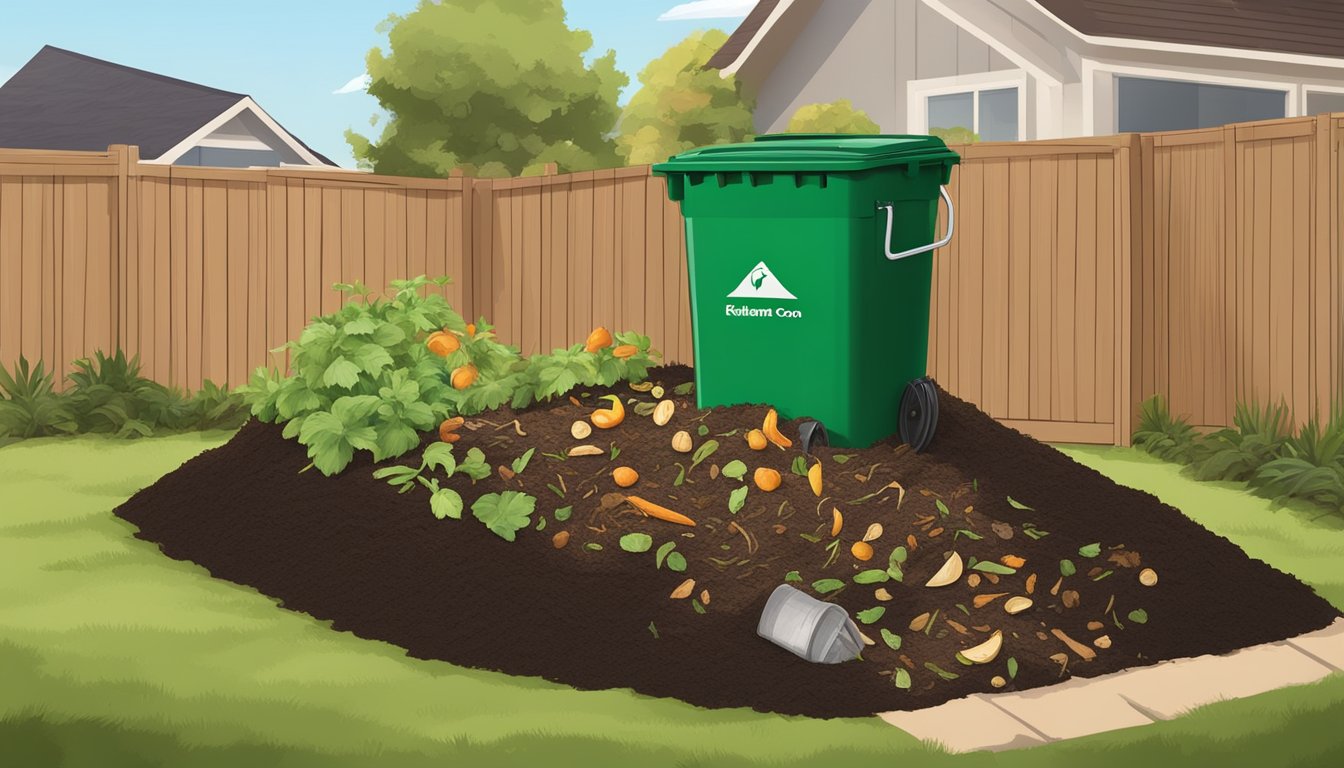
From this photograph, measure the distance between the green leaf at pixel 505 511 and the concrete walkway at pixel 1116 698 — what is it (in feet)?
5.07

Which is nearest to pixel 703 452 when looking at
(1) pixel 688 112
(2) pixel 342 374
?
(2) pixel 342 374

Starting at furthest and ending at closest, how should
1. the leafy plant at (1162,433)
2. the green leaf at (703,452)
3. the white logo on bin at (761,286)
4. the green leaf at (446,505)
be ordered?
the leafy plant at (1162,433)
the white logo on bin at (761,286)
the green leaf at (703,452)
the green leaf at (446,505)

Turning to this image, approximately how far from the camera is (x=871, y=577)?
4418 mm

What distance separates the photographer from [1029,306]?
8633 millimetres

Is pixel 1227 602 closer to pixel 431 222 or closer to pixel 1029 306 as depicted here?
pixel 1029 306

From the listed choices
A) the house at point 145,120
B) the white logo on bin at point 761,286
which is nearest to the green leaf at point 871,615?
the white logo on bin at point 761,286

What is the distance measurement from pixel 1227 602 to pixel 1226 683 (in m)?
0.72

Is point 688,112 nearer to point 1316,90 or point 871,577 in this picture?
point 1316,90

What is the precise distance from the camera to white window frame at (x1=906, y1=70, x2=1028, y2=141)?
14305 millimetres

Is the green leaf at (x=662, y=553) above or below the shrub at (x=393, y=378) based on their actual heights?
below

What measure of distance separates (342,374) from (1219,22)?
43.6 feet

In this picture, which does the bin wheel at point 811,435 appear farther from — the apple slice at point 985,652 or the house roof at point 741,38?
the house roof at point 741,38

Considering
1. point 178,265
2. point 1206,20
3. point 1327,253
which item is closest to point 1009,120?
point 1206,20

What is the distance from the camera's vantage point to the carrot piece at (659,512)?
471 centimetres
